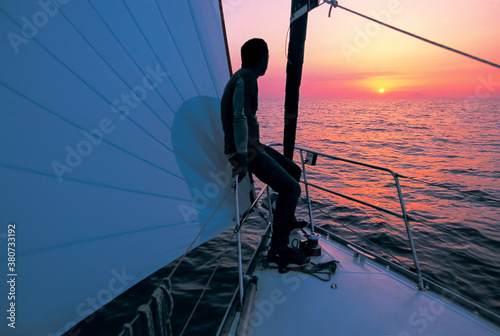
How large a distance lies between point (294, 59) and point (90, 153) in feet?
7.74

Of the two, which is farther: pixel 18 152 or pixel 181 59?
pixel 181 59

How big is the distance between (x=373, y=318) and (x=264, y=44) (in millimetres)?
2285

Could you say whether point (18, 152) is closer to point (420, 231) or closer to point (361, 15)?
point (361, 15)

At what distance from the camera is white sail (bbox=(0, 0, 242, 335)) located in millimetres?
1038

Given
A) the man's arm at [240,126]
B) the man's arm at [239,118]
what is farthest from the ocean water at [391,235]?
the man's arm at [239,118]

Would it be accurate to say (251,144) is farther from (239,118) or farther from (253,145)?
(239,118)

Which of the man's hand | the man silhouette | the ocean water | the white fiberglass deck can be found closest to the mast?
the man silhouette

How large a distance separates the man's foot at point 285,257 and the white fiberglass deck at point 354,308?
0.32ft

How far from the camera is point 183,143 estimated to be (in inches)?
81.4

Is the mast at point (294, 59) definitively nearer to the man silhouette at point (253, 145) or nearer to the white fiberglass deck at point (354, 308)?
the man silhouette at point (253, 145)

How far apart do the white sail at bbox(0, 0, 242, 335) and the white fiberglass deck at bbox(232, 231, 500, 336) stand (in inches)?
30.5

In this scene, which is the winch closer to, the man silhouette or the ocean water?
the man silhouette

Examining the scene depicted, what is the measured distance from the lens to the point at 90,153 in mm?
1325

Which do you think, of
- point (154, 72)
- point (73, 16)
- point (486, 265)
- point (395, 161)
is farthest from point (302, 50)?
→ point (395, 161)
